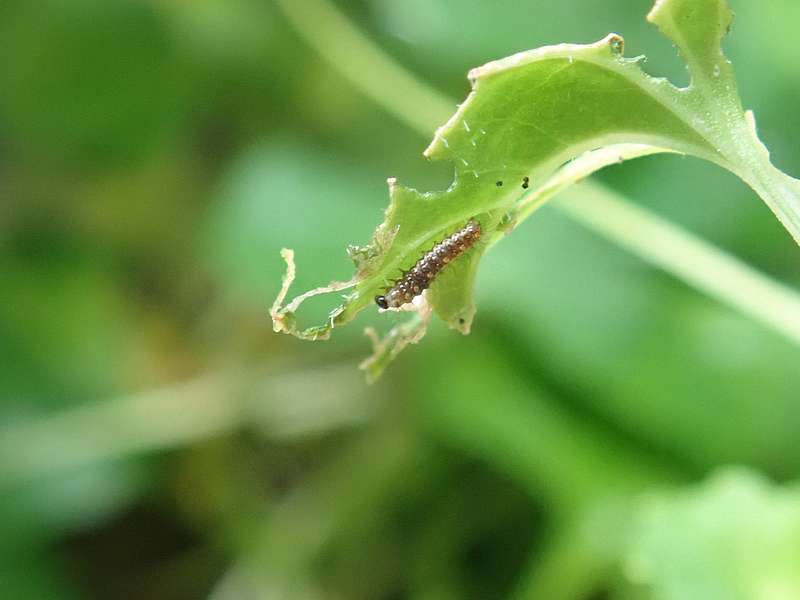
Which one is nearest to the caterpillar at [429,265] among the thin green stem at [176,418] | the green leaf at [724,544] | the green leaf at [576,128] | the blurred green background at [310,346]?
the green leaf at [576,128]

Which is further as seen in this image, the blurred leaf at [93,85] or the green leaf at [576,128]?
the blurred leaf at [93,85]

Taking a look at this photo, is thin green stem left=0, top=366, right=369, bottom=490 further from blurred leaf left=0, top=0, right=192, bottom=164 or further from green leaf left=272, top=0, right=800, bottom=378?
green leaf left=272, top=0, right=800, bottom=378

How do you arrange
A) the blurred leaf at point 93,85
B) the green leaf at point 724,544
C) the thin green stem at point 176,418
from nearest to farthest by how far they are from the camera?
the green leaf at point 724,544, the thin green stem at point 176,418, the blurred leaf at point 93,85

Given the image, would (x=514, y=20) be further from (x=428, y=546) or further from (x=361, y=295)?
(x=361, y=295)

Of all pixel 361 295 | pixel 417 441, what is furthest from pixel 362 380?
pixel 361 295

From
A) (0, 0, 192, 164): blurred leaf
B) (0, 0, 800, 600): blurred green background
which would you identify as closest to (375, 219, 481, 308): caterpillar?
(0, 0, 800, 600): blurred green background

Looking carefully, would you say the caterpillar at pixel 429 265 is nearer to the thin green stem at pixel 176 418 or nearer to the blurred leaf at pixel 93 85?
the thin green stem at pixel 176 418

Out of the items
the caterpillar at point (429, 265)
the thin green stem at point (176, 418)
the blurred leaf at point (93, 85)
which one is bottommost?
the caterpillar at point (429, 265)
